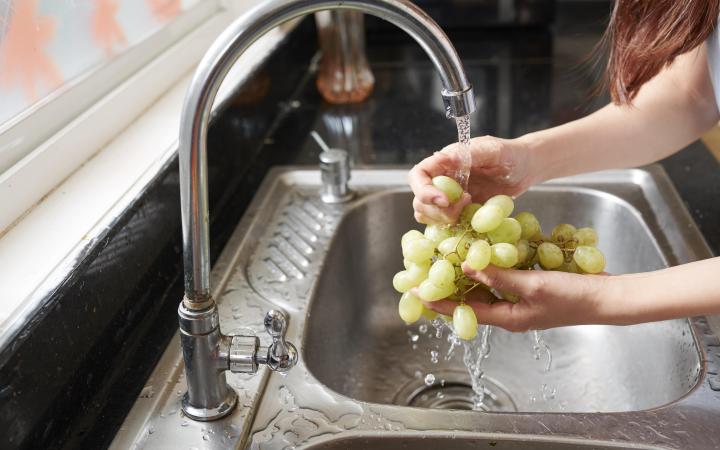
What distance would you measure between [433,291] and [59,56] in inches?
27.5

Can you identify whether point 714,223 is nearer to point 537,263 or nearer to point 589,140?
point 589,140

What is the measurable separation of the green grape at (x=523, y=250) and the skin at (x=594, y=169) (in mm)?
61

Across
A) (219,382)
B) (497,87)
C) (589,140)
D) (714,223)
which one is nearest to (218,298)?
(219,382)

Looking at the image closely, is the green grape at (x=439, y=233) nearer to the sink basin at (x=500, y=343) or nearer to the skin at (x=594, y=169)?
the skin at (x=594, y=169)

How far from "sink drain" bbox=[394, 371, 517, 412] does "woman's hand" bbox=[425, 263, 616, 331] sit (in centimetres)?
37

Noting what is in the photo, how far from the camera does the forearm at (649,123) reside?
114cm

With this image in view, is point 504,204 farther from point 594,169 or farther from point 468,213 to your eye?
point 594,169

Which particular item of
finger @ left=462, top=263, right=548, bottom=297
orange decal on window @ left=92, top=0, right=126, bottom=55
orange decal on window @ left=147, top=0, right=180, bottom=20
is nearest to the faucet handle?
finger @ left=462, top=263, right=548, bottom=297

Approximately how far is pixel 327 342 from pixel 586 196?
0.53 meters

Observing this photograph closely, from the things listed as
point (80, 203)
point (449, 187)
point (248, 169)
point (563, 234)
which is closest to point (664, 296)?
point (563, 234)

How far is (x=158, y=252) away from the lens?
109 cm

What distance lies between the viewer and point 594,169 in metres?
1.17

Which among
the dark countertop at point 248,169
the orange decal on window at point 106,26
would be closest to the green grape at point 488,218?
the dark countertop at point 248,169

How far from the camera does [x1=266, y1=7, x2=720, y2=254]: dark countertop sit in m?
1.46
